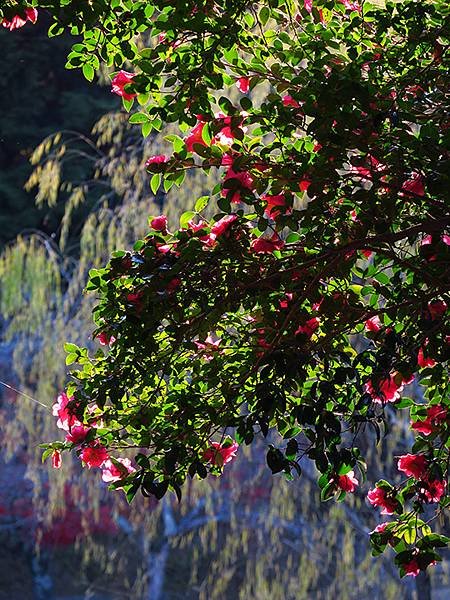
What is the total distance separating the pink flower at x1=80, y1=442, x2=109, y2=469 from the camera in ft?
5.78

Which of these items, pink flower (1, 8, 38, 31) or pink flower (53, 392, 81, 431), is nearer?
pink flower (1, 8, 38, 31)

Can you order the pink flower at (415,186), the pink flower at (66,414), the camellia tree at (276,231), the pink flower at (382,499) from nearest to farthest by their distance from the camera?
the camellia tree at (276,231), the pink flower at (415,186), the pink flower at (66,414), the pink flower at (382,499)

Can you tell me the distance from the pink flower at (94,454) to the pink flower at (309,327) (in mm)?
401

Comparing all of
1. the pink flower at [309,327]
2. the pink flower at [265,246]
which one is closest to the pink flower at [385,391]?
the pink flower at [309,327]

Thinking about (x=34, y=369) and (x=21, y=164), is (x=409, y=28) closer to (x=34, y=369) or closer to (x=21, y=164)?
(x=34, y=369)

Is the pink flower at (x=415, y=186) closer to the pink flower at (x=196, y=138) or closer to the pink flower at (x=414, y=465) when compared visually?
the pink flower at (x=196, y=138)

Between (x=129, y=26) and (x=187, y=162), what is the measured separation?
0.21 metres

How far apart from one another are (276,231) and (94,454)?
51cm

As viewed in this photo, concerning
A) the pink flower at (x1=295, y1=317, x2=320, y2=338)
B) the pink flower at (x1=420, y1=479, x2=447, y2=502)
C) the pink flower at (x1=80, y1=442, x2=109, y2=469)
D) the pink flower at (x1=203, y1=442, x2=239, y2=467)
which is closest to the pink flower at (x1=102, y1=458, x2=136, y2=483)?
the pink flower at (x1=80, y1=442, x2=109, y2=469)

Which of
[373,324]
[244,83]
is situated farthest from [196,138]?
[373,324]

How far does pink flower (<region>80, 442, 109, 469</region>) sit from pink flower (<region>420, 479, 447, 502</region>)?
0.53 metres

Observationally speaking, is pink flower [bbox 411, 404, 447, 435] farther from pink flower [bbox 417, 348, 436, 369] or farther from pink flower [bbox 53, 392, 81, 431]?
pink flower [bbox 53, 392, 81, 431]

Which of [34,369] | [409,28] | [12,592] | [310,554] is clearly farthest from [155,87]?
[12,592]

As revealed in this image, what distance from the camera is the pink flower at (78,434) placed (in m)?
1.73
